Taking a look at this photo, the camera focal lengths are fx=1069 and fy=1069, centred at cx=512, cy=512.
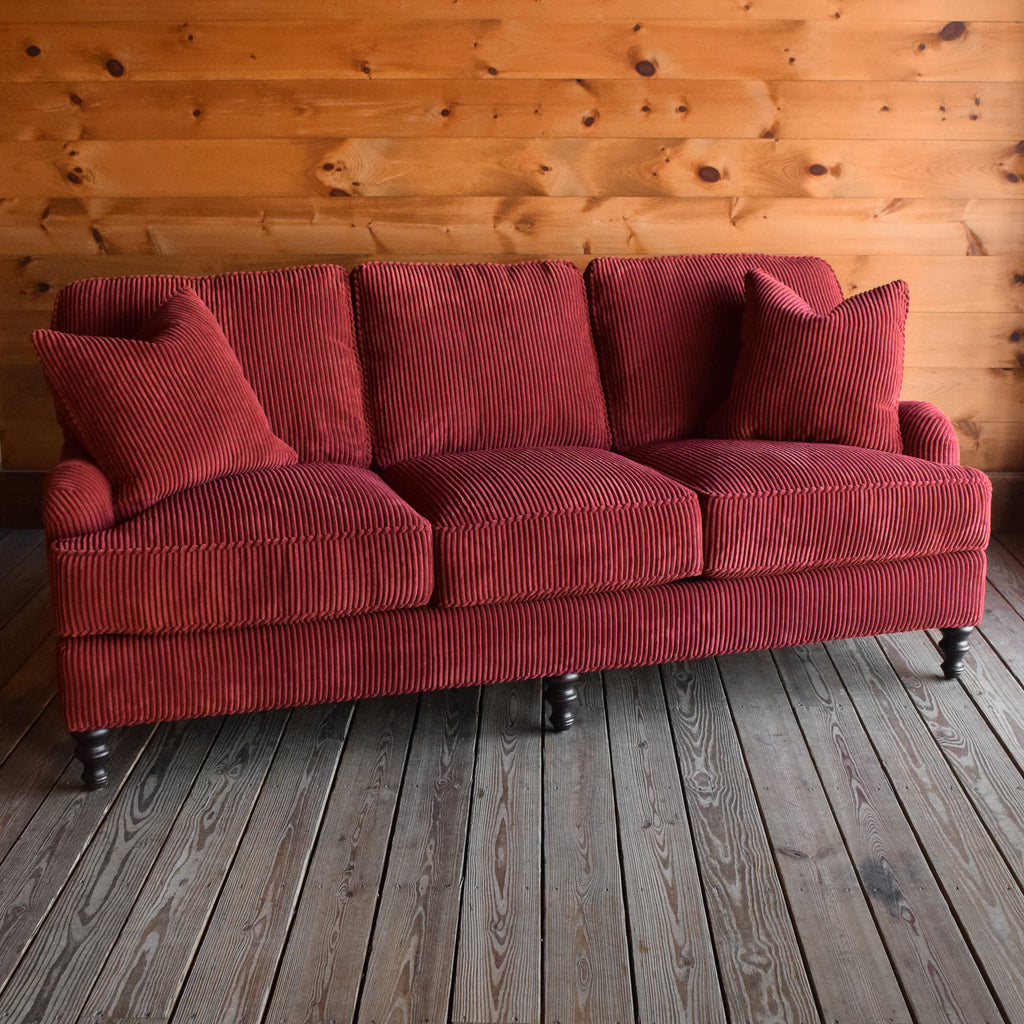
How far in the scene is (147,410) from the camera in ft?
6.73

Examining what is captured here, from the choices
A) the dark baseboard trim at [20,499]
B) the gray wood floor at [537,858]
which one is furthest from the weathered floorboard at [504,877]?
the dark baseboard trim at [20,499]

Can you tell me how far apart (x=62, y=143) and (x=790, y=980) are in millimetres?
2783

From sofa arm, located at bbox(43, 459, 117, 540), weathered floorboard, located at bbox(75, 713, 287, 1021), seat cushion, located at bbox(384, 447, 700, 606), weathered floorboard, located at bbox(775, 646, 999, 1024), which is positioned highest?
sofa arm, located at bbox(43, 459, 117, 540)

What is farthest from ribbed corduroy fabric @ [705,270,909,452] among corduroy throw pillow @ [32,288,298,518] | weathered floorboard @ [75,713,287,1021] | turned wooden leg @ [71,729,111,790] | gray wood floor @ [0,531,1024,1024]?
turned wooden leg @ [71,729,111,790]

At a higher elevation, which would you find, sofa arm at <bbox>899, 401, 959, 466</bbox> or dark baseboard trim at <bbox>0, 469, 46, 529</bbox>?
sofa arm at <bbox>899, 401, 959, 466</bbox>

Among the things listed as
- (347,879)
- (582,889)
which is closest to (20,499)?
(347,879)

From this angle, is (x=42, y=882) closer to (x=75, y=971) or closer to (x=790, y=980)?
(x=75, y=971)

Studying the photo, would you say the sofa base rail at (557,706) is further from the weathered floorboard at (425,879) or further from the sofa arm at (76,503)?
the sofa arm at (76,503)

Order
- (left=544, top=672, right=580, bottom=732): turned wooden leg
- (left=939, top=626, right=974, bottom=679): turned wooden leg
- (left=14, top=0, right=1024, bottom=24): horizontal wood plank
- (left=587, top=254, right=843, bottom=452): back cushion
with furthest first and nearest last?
(left=14, top=0, right=1024, bottom=24): horizontal wood plank → (left=587, top=254, right=843, bottom=452): back cushion → (left=939, top=626, right=974, bottom=679): turned wooden leg → (left=544, top=672, right=580, bottom=732): turned wooden leg

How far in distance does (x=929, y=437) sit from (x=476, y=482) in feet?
3.61

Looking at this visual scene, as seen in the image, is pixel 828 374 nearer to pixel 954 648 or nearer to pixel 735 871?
pixel 954 648

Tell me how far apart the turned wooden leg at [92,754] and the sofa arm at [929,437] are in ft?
6.06

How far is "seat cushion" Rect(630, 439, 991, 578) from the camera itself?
215 centimetres

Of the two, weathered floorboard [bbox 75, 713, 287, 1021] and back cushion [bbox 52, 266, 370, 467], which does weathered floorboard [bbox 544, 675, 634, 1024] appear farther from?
back cushion [bbox 52, 266, 370, 467]
